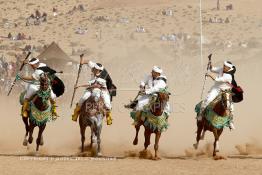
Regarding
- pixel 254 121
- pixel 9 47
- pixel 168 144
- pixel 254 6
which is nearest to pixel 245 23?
pixel 254 6

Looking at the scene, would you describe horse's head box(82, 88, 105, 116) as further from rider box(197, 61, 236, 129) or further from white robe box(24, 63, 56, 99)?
rider box(197, 61, 236, 129)

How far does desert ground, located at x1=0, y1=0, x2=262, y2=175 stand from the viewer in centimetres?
2127

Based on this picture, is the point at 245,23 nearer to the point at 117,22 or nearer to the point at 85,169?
the point at 117,22

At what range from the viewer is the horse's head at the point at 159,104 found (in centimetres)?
2145

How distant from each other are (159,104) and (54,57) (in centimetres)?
2711

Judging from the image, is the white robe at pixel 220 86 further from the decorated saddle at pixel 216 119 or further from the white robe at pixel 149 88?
the white robe at pixel 149 88

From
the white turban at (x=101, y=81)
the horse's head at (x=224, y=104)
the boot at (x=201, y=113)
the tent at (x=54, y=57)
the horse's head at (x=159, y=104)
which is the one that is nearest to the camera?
the horse's head at (x=159, y=104)

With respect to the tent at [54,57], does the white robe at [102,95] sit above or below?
below

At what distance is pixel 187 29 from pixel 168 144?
5287 cm

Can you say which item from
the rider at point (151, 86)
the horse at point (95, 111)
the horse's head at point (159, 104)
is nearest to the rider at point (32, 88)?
the horse at point (95, 111)

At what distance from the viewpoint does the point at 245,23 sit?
81.3m

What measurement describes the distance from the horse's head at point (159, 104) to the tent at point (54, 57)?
87.2 feet

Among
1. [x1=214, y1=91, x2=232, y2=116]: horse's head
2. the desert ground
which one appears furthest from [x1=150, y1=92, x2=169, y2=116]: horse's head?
[x1=214, y1=91, x2=232, y2=116]: horse's head

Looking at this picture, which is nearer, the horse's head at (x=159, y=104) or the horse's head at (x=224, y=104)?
the horse's head at (x=159, y=104)
